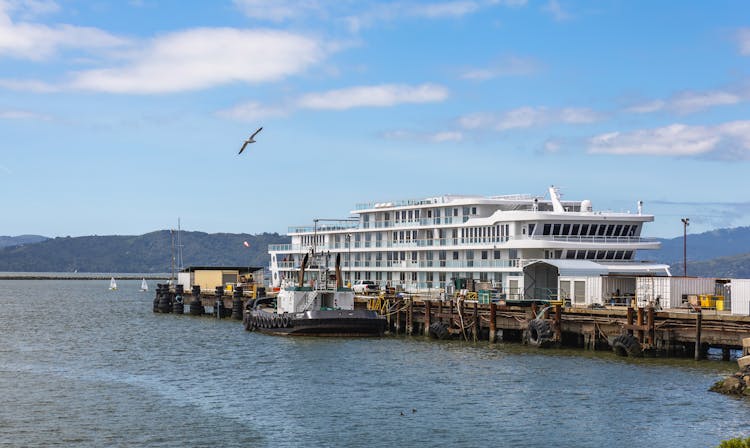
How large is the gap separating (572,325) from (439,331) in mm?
11819

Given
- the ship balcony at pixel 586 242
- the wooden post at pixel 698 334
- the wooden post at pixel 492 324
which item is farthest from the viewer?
the ship balcony at pixel 586 242

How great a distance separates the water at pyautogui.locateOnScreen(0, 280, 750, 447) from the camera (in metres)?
34.1

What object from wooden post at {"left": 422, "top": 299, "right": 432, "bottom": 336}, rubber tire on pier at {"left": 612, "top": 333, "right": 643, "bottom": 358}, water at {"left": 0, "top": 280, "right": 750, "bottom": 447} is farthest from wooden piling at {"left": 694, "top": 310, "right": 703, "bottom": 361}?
wooden post at {"left": 422, "top": 299, "right": 432, "bottom": 336}

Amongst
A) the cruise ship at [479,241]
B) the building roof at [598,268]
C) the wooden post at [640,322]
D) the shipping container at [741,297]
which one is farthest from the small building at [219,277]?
the shipping container at [741,297]

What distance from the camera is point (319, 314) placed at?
221 ft

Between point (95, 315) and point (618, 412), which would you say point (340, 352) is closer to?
point (618, 412)

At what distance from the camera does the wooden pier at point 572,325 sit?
5069cm

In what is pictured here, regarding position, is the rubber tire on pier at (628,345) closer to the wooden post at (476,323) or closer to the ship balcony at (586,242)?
the wooden post at (476,323)

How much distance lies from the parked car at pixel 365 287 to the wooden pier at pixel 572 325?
22.0ft

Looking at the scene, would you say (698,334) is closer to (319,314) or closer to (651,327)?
(651,327)

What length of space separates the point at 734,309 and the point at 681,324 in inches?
183

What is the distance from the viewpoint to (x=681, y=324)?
51750mm

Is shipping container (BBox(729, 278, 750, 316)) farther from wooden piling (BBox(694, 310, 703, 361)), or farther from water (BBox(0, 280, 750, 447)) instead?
wooden piling (BBox(694, 310, 703, 361))

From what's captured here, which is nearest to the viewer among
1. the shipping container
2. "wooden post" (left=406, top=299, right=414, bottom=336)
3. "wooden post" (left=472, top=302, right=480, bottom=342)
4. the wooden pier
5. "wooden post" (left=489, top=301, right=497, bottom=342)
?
the wooden pier
